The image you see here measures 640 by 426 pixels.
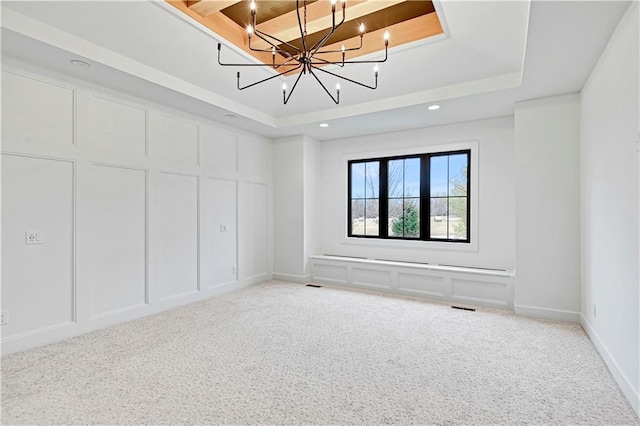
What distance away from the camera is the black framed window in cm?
484

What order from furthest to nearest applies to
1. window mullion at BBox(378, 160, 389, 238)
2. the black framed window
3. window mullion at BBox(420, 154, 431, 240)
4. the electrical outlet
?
1. window mullion at BBox(378, 160, 389, 238)
2. window mullion at BBox(420, 154, 431, 240)
3. the black framed window
4. the electrical outlet

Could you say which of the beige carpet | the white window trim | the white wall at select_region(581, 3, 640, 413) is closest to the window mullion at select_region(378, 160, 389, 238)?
the white window trim

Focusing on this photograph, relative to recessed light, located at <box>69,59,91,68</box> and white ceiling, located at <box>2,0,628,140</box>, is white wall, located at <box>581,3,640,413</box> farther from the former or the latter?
recessed light, located at <box>69,59,91,68</box>

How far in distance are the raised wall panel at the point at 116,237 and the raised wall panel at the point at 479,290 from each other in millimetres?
3897

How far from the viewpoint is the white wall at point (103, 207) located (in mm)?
2838

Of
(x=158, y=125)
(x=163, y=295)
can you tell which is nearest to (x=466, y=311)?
(x=163, y=295)

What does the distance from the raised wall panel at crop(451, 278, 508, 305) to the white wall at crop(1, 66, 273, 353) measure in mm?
3185

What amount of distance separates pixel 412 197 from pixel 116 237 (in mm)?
4052

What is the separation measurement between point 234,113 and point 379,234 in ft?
9.65

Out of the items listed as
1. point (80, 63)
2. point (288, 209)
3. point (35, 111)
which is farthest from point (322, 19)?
point (288, 209)

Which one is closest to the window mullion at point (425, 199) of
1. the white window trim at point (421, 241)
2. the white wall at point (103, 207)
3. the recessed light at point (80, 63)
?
the white window trim at point (421, 241)

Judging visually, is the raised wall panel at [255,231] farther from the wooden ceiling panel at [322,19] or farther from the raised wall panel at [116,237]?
the wooden ceiling panel at [322,19]

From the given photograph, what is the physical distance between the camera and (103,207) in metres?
3.40

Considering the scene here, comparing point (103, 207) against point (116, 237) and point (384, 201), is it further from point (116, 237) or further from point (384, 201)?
point (384, 201)
